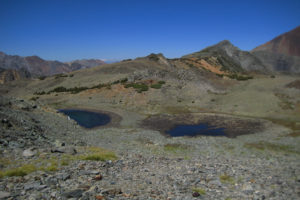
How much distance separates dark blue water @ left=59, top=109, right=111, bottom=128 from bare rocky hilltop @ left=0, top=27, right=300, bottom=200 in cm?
249

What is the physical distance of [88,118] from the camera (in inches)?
1644

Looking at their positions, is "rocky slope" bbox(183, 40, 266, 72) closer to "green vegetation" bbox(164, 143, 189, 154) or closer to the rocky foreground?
"green vegetation" bbox(164, 143, 189, 154)

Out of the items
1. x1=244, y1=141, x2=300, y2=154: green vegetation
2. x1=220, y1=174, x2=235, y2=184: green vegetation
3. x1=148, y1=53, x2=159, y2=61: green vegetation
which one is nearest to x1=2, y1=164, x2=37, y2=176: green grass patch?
x1=220, y1=174, x2=235, y2=184: green vegetation

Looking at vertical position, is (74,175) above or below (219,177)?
above

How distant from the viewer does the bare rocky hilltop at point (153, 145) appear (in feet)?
35.5

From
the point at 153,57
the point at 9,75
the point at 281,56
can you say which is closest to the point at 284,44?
the point at 281,56

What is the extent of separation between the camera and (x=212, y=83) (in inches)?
2916

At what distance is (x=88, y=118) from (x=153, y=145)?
837 inches

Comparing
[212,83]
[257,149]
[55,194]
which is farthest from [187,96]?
[55,194]

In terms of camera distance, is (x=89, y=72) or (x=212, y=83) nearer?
(x=212, y=83)

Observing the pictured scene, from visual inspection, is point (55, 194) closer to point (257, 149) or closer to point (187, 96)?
point (257, 149)

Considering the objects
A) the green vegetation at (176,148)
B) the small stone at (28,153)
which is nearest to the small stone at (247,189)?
the green vegetation at (176,148)

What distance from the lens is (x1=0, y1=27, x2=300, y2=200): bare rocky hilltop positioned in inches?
426

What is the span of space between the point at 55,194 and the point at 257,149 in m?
22.2
